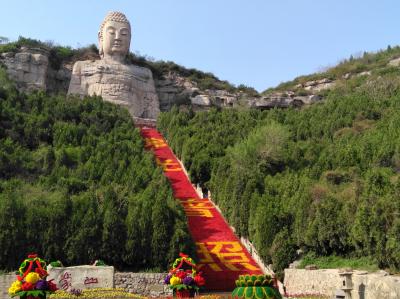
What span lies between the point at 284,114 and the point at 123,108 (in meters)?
8.06

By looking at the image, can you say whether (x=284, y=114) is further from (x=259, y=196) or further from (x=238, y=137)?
(x=259, y=196)

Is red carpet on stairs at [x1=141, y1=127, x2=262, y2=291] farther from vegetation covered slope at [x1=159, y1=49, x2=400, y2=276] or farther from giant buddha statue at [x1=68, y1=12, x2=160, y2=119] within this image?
giant buddha statue at [x1=68, y1=12, x2=160, y2=119]

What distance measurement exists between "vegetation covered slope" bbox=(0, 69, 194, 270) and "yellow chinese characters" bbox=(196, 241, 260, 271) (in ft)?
3.03

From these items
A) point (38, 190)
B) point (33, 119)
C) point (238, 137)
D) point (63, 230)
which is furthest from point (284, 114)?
point (63, 230)

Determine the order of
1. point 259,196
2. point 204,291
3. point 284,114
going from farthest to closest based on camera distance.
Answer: point 284,114
point 259,196
point 204,291

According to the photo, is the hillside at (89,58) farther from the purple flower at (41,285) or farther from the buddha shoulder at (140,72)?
the purple flower at (41,285)

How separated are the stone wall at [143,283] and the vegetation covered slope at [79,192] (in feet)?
2.44

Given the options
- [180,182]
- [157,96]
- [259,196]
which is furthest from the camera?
[157,96]

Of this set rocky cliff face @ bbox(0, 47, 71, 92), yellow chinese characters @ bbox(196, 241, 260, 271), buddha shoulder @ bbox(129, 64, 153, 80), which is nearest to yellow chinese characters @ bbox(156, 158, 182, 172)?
yellow chinese characters @ bbox(196, 241, 260, 271)

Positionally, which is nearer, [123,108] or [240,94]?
[123,108]

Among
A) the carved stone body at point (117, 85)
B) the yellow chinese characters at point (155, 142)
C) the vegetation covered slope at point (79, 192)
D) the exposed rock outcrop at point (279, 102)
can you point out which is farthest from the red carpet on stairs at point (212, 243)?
the exposed rock outcrop at point (279, 102)

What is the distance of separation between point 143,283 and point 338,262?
4.44 meters

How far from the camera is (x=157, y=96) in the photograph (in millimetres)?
35156

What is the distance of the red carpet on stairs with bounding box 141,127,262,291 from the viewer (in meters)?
14.8
